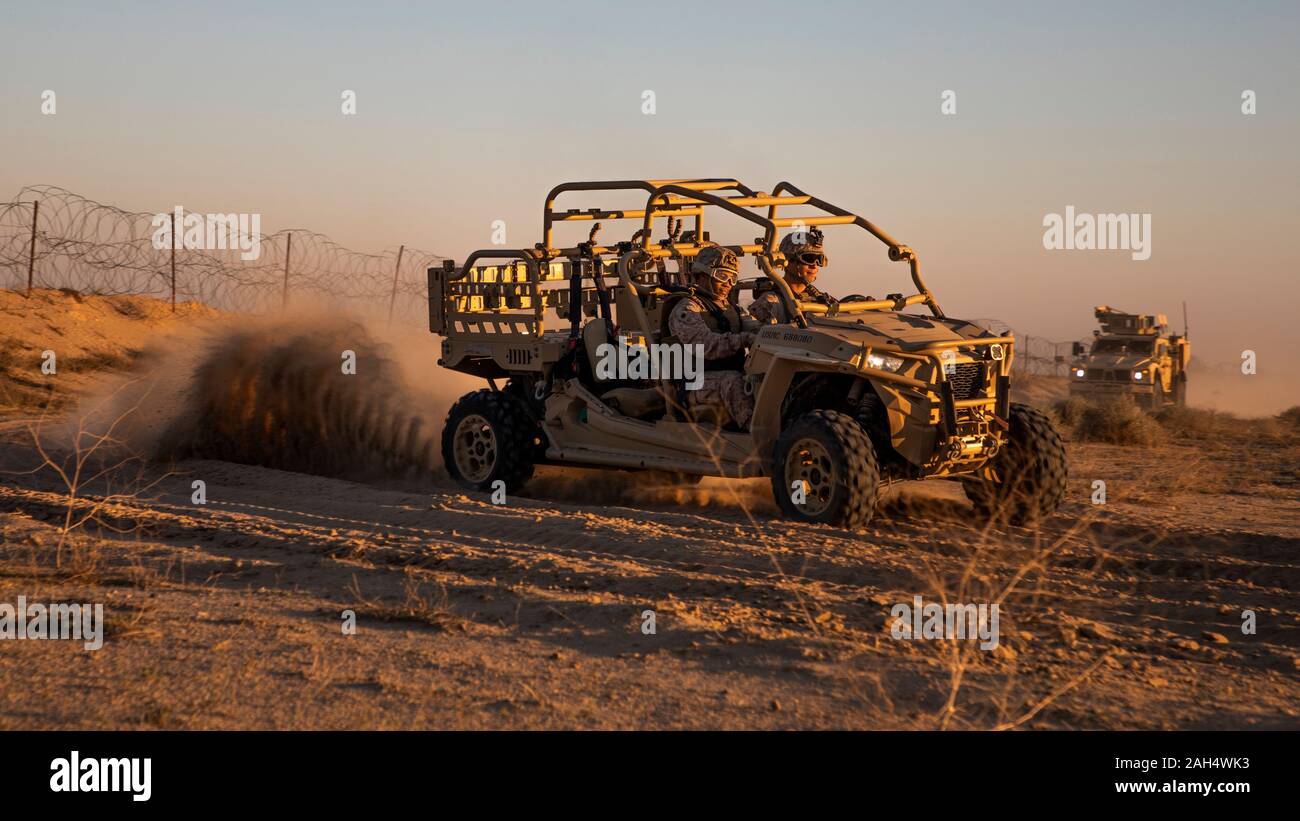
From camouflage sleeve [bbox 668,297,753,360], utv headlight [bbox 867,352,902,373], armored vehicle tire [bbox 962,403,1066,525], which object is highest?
camouflage sleeve [bbox 668,297,753,360]

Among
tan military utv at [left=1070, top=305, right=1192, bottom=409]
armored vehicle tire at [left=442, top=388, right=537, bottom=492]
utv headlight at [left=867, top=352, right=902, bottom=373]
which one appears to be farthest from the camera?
tan military utv at [left=1070, top=305, right=1192, bottom=409]

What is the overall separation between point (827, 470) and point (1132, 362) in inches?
828

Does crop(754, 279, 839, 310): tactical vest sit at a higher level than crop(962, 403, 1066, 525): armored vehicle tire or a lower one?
higher

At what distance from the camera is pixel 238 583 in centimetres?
843

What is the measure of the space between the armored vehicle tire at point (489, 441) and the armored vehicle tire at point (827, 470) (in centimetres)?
299

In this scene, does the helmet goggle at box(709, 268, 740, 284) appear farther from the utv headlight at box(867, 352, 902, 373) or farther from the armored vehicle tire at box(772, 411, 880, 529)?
the utv headlight at box(867, 352, 902, 373)

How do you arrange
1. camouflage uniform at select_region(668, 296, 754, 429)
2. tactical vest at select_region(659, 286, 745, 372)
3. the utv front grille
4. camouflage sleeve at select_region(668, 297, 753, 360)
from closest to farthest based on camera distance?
1. the utv front grille
2. camouflage uniform at select_region(668, 296, 754, 429)
3. camouflage sleeve at select_region(668, 297, 753, 360)
4. tactical vest at select_region(659, 286, 745, 372)

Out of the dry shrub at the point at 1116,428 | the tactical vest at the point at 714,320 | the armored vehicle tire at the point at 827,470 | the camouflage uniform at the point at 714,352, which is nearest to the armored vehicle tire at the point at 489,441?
the tactical vest at the point at 714,320

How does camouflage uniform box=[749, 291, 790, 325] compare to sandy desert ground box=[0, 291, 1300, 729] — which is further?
camouflage uniform box=[749, 291, 790, 325]

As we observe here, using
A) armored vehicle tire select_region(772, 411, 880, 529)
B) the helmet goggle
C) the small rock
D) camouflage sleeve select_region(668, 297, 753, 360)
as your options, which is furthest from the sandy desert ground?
the helmet goggle

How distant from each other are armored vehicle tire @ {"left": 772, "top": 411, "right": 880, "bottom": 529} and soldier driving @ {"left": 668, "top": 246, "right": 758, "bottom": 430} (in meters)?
0.65

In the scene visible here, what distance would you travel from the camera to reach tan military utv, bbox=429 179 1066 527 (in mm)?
10320

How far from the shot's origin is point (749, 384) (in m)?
11.0
